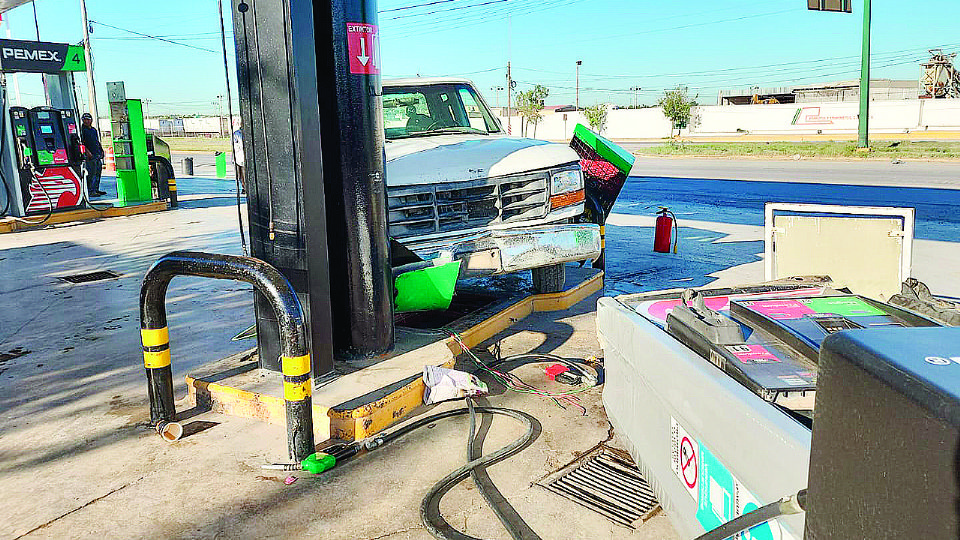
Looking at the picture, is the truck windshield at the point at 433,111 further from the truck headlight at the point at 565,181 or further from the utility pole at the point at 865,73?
the utility pole at the point at 865,73

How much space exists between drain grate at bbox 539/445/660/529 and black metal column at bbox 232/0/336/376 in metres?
1.72

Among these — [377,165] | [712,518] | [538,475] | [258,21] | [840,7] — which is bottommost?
[538,475]

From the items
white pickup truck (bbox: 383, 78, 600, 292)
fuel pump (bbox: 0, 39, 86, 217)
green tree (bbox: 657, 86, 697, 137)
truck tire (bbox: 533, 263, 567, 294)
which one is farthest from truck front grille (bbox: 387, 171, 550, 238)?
green tree (bbox: 657, 86, 697, 137)

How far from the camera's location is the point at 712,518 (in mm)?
2320

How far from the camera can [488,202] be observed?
19.7 feet

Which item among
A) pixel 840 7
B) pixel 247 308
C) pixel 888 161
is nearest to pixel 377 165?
pixel 247 308

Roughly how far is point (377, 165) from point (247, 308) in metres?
3.05

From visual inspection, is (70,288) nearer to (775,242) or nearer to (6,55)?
(775,242)

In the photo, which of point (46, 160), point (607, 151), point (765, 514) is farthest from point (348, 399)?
point (46, 160)

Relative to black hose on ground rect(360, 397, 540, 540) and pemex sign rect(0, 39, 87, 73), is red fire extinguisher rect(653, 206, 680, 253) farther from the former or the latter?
pemex sign rect(0, 39, 87, 73)

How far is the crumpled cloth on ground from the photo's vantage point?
4535mm

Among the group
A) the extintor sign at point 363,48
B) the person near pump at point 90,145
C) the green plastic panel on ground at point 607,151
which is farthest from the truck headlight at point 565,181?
the person near pump at point 90,145

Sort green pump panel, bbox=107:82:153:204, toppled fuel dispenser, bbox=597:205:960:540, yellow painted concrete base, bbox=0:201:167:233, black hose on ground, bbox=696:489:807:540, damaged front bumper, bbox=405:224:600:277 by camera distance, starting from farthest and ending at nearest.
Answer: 1. green pump panel, bbox=107:82:153:204
2. yellow painted concrete base, bbox=0:201:167:233
3. damaged front bumper, bbox=405:224:600:277
4. black hose on ground, bbox=696:489:807:540
5. toppled fuel dispenser, bbox=597:205:960:540

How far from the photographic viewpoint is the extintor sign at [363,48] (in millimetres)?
4469
